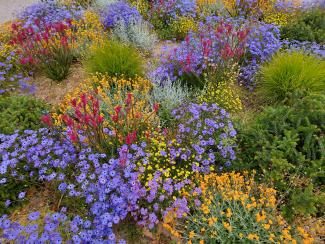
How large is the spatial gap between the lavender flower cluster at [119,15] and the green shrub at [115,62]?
1745 mm

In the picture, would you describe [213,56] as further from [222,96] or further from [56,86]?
[56,86]

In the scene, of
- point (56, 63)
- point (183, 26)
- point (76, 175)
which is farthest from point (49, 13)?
point (76, 175)

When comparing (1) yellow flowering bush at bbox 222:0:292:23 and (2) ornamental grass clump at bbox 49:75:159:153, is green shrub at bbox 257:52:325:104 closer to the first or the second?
(2) ornamental grass clump at bbox 49:75:159:153

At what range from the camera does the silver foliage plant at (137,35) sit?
5926mm

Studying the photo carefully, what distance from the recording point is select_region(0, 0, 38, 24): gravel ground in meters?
8.20

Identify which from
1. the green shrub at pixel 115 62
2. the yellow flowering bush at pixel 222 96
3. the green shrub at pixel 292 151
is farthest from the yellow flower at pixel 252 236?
the green shrub at pixel 115 62

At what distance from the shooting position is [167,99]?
14.0ft

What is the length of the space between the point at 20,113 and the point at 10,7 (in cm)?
646

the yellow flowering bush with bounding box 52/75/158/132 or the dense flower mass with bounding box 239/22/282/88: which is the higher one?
the dense flower mass with bounding box 239/22/282/88

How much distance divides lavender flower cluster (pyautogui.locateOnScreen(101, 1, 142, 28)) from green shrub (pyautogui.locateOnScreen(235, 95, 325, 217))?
3899mm


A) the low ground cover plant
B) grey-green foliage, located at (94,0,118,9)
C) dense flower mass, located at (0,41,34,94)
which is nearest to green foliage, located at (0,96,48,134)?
the low ground cover plant

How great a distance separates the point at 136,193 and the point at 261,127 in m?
1.65

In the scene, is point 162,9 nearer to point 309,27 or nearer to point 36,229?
point 309,27

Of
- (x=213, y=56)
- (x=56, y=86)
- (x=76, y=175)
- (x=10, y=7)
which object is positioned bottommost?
(x=10, y=7)
